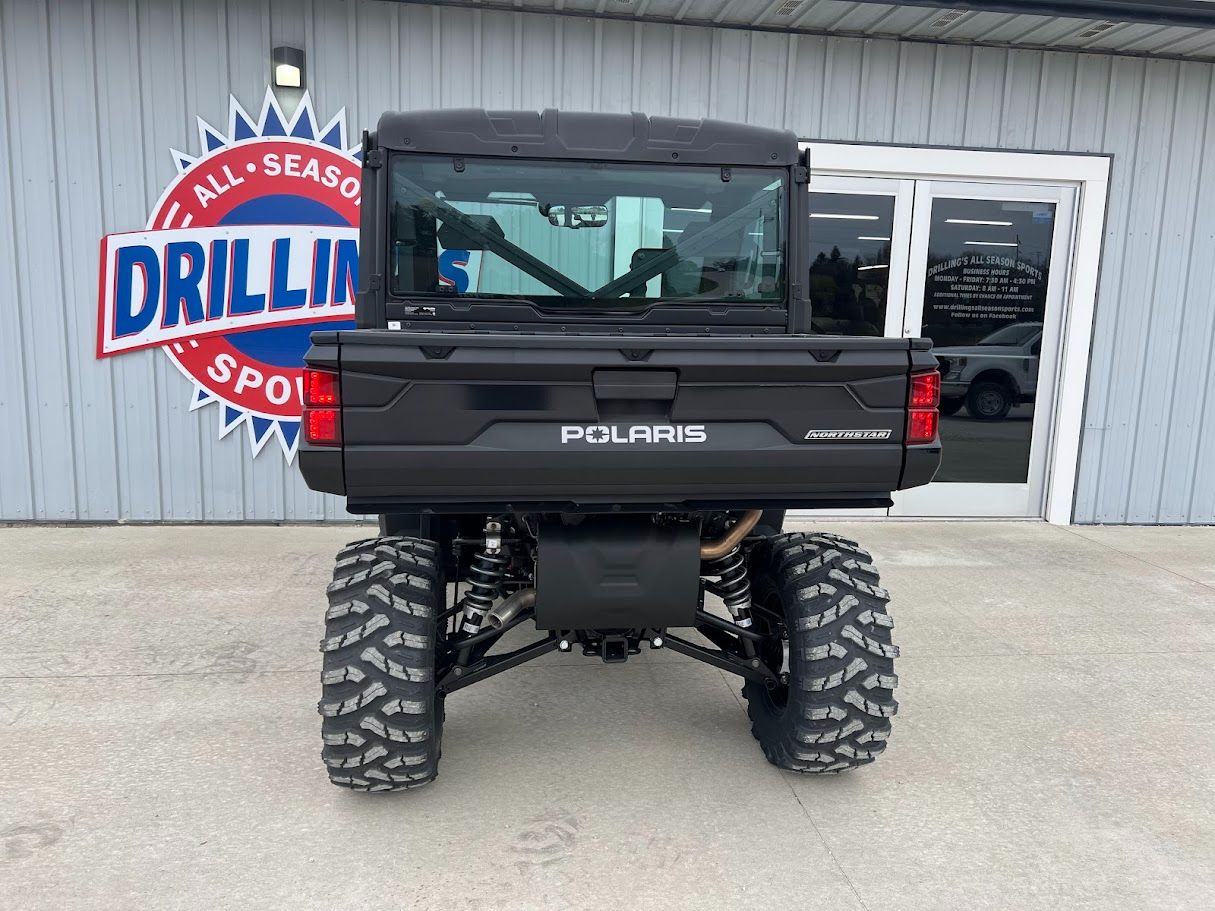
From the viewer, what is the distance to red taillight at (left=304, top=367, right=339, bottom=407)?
2.21 meters

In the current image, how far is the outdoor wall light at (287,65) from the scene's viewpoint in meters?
5.43

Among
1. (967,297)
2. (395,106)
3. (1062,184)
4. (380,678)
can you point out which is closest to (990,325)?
(967,297)

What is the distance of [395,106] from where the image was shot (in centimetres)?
564

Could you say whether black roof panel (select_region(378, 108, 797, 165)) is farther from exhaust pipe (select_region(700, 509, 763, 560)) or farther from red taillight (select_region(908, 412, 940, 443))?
exhaust pipe (select_region(700, 509, 763, 560))

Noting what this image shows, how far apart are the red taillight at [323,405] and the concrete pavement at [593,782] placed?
4.10ft

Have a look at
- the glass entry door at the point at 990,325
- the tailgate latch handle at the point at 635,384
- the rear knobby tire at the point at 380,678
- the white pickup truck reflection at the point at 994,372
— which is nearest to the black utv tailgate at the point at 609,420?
the tailgate latch handle at the point at 635,384

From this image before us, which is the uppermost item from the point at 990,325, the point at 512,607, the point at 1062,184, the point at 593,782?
the point at 1062,184

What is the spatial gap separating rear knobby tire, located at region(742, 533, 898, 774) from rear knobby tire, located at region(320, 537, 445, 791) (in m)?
1.18

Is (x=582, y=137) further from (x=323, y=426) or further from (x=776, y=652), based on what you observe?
(x=776, y=652)

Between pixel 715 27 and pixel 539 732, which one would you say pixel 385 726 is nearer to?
pixel 539 732

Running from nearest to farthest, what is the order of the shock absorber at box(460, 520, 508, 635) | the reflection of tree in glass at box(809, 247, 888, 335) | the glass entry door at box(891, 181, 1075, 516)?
the shock absorber at box(460, 520, 508, 635) < the reflection of tree in glass at box(809, 247, 888, 335) < the glass entry door at box(891, 181, 1075, 516)

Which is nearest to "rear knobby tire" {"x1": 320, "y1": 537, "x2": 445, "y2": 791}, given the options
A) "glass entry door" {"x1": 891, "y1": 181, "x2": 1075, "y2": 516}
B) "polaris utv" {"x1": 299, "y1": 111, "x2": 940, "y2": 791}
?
"polaris utv" {"x1": 299, "y1": 111, "x2": 940, "y2": 791}

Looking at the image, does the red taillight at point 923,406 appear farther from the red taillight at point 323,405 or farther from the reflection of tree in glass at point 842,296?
the reflection of tree in glass at point 842,296

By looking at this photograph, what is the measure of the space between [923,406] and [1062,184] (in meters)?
4.95
